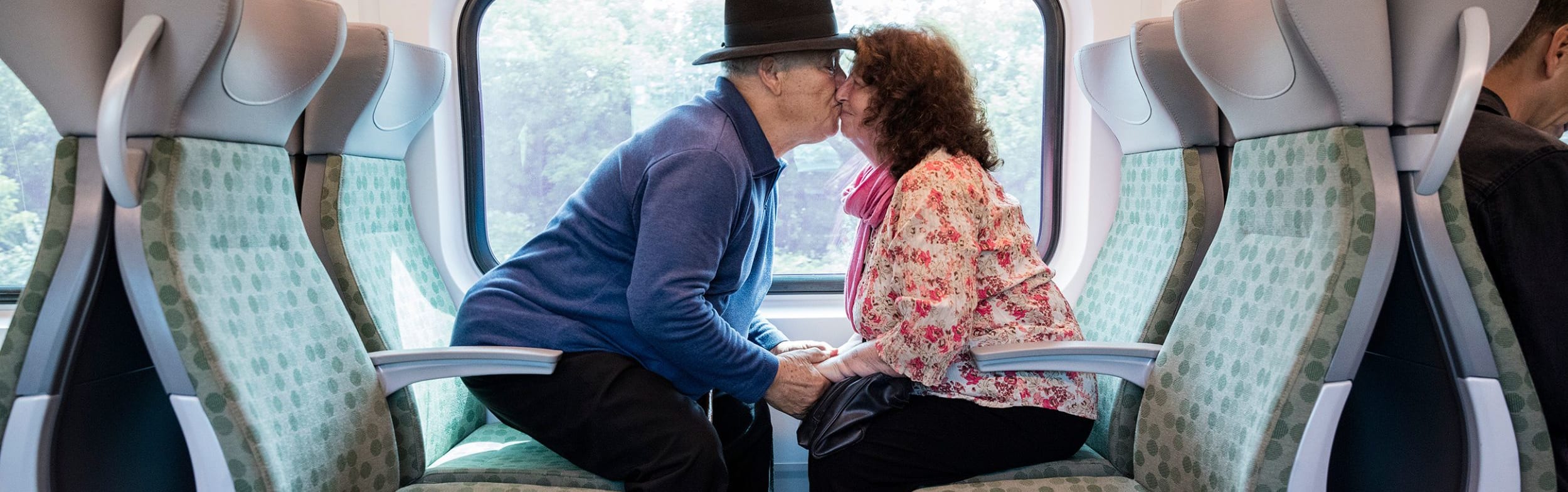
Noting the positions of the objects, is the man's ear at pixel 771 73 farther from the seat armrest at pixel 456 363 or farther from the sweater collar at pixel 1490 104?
the sweater collar at pixel 1490 104

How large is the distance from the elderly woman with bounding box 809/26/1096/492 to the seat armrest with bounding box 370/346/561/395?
579 millimetres

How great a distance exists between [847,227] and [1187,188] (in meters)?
1.12

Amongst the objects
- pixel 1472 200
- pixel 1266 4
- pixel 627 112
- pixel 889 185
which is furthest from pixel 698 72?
pixel 1472 200

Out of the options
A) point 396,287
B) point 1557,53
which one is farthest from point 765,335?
point 1557,53

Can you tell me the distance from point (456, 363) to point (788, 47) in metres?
0.88

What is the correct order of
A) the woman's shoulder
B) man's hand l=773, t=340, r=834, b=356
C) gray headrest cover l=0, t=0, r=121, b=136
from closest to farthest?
1. gray headrest cover l=0, t=0, r=121, b=136
2. the woman's shoulder
3. man's hand l=773, t=340, r=834, b=356

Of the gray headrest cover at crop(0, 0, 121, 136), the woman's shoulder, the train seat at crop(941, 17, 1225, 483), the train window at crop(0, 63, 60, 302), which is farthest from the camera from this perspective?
the train window at crop(0, 63, 60, 302)

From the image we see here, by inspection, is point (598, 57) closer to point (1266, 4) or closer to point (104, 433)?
point (104, 433)

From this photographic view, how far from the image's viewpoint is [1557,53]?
164 cm

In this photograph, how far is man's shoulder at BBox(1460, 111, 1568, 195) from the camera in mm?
1432

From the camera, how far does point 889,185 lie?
6.14 ft

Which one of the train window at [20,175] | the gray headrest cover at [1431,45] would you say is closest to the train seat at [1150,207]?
the gray headrest cover at [1431,45]

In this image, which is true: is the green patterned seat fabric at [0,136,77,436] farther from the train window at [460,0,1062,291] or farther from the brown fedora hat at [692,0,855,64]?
the train window at [460,0,1062,291]

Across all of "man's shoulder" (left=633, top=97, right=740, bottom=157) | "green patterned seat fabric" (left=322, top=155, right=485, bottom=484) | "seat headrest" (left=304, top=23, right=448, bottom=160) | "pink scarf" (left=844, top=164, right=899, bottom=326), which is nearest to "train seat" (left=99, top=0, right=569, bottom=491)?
"green patterned seat fabric" (left=322, top=155, right=485, bottom=484)
